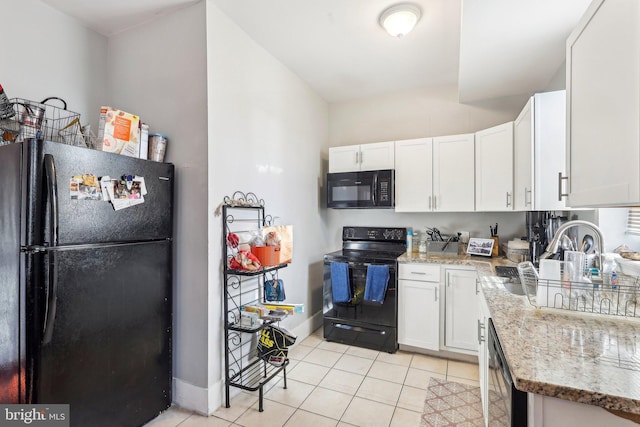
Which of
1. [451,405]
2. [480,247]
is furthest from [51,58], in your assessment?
[480,247]

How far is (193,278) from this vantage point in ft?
6.60

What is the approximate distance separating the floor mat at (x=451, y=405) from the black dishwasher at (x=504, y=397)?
659mm

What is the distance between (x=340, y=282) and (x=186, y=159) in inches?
68.8

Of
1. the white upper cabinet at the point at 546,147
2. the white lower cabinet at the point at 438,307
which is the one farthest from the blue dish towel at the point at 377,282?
the white upper cabinet at the point at 546,147

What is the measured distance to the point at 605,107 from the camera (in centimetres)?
98

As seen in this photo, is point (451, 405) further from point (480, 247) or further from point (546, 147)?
point (546, 147)

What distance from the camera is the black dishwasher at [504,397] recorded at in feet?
2.92

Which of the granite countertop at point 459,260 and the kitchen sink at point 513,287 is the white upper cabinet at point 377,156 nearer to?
the granite countertop at point 459,260

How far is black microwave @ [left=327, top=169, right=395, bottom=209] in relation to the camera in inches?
121

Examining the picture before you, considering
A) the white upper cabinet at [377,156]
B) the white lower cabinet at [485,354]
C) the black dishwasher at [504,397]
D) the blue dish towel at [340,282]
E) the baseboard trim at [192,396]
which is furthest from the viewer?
the white upper cabinet at [377,156]

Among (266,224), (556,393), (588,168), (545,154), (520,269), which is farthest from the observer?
(266,224)

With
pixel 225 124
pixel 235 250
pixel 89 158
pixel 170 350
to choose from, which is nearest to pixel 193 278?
pixel 235 250

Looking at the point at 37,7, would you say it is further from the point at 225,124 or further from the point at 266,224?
the point at 266,224

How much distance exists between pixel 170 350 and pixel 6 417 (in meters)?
0.76
